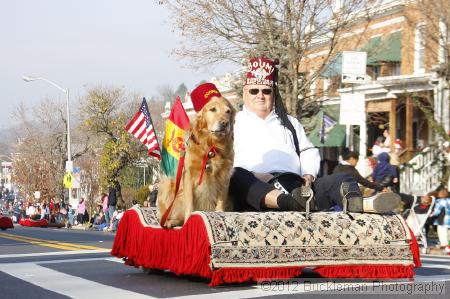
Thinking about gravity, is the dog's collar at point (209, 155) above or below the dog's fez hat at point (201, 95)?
below

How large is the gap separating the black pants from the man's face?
0.67m

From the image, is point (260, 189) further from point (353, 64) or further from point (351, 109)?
point (353, 64)

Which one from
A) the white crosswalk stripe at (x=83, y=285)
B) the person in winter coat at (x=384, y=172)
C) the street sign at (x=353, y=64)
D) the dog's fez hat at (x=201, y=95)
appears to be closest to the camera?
the white crosswalk stripe at (x=83, y=285)

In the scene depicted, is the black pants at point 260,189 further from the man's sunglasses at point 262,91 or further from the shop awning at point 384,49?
the shop awning at point 384,49

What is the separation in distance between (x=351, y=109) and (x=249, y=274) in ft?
42.0

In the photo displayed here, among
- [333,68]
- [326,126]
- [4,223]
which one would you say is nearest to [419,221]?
[333,68]

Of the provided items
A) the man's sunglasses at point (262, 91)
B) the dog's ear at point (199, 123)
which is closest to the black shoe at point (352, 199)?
the dog's ear at point (199, 123)

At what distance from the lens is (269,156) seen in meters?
8.52

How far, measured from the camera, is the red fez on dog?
8680 mm

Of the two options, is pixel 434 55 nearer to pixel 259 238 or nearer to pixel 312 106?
pixel 312 106

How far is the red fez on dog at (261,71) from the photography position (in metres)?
8.68

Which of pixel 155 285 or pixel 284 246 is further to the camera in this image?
pixel 155 285

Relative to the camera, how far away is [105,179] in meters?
61.7

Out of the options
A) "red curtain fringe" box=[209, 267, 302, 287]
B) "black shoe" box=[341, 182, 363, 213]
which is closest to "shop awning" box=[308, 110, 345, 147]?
"black shoe" box=[341, 182, 363, 213]
